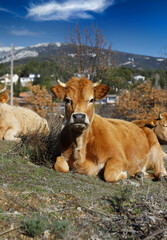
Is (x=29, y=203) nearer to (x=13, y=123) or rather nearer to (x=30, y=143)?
(x=30, y=143)

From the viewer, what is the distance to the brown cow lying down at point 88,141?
18.2ft

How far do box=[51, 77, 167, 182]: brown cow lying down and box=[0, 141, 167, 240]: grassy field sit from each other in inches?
38.1

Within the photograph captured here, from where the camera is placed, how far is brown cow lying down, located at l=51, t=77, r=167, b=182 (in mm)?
5551

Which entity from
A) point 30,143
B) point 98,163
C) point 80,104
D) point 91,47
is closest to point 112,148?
point 98,163

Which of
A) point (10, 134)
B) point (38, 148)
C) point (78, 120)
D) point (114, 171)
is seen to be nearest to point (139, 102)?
point (10, 134)

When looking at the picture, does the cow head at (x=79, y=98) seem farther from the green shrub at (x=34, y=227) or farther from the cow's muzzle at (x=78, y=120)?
the green shrub at (x=34, y=227)

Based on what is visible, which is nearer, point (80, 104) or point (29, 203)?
point (29, 203)

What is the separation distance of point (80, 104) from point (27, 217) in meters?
2.82

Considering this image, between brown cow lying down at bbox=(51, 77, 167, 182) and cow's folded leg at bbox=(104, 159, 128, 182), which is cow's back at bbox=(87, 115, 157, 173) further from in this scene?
cow's folded leg at bbox=(104, 159, 128, 182)

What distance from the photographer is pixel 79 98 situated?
18.5 feet

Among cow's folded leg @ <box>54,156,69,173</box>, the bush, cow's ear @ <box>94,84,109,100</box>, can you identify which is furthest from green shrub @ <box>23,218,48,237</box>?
the bush

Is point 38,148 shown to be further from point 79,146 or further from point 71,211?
point 71,211

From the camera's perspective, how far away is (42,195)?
12.6 feet

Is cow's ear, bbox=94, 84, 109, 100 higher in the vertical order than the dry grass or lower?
higher
